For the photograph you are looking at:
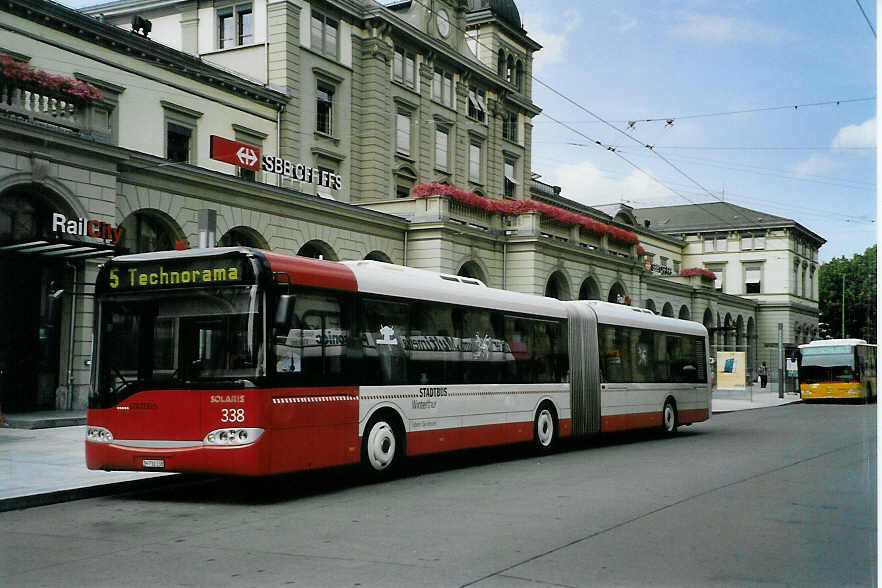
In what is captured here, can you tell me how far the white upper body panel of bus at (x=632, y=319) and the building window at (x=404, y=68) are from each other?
19.3 m

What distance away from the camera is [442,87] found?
42.0 metres

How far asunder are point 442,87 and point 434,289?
28706 mm

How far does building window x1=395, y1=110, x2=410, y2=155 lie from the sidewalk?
21.9 metres

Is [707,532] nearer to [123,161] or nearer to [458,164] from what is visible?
[123,161]

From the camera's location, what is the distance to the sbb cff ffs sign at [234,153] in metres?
26.9

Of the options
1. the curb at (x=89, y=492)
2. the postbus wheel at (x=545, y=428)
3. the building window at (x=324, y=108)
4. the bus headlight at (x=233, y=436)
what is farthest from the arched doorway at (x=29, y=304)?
the building window at (x=324, y=108)

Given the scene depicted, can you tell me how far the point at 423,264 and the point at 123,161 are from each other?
12.8 metres

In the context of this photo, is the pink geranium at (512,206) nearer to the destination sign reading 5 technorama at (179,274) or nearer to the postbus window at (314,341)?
the postbus window at (314,341)

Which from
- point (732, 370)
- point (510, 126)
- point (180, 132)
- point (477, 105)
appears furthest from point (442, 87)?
point (732, 370)

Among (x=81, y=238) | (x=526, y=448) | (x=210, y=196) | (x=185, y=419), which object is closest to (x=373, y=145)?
(x=210, y=196)

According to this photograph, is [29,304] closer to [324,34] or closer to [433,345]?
[433,345]

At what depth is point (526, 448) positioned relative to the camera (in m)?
19.0

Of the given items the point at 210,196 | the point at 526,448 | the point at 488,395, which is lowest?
the point at 526,448

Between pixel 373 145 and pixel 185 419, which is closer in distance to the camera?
pixel 185 419
